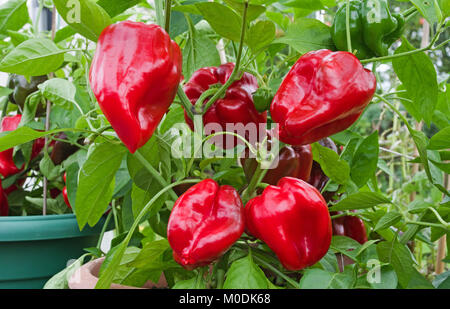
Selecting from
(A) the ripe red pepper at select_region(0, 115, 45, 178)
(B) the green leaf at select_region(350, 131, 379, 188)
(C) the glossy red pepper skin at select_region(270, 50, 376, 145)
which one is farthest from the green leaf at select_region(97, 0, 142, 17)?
(A) the ripe red pepper at select_region(0, 115, 45, 178)

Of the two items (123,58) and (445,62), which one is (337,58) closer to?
(123,58)

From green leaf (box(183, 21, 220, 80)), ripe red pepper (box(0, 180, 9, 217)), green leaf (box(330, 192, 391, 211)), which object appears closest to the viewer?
green leaf (box(330, 192, 391, 211))

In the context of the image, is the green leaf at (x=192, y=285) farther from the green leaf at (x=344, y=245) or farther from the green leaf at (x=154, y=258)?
the green leaf at (x=344, y=245)

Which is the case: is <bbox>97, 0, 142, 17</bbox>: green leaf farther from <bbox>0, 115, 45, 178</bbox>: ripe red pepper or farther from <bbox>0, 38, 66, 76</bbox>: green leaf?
<bbox>0, 115, 45, 178</bbox>: ripe red pepper

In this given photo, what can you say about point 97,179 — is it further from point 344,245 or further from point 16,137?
point 344,245

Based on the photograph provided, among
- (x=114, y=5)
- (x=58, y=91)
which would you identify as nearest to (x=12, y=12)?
(x=58, y=91)
